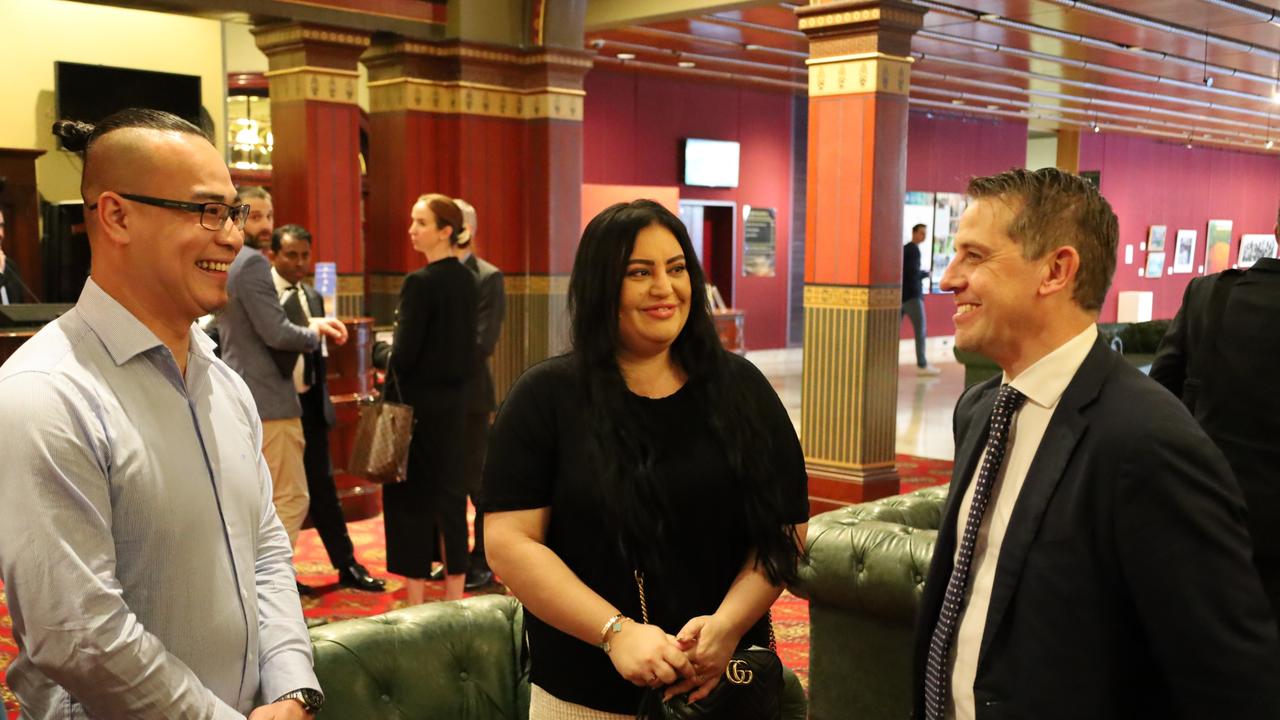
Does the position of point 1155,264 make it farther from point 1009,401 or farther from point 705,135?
point 1009,401

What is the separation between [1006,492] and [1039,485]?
0.11 metres

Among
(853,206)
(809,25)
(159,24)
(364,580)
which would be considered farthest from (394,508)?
(159,24)

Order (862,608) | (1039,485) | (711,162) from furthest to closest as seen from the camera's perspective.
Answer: (711,162) → (862,608) → (1039,485)

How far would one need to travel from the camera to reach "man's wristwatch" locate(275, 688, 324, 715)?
71.1 inches

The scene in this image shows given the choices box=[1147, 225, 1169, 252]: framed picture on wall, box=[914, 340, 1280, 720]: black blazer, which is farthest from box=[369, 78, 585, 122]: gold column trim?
box=[1147, 225, 1169, 252]: framed picture on wall

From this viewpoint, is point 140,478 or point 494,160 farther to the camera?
point 494,160

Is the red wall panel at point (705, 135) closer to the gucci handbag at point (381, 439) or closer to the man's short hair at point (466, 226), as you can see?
the man's short hair at point (466, 226)

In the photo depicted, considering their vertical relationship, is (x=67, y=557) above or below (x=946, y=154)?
below

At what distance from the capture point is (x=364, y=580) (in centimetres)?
527

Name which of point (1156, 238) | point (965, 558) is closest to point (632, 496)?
point (965, 558)

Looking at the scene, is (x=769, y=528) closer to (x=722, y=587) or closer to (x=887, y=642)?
(x=722, y=587)

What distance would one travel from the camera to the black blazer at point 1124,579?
1.49 metres

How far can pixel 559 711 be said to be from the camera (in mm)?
2027

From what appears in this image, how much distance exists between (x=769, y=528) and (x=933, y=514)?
2.05m
